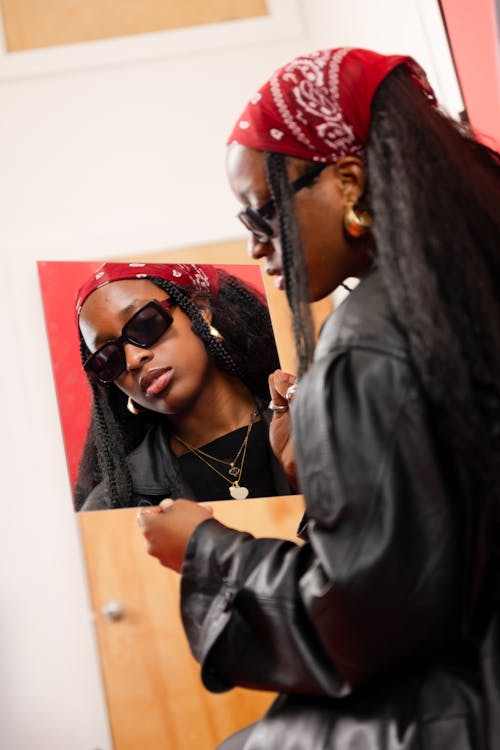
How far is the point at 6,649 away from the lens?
2.69 m

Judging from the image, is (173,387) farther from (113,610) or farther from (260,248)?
(113,610)

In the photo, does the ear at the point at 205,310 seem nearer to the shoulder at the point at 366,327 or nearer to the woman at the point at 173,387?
the woman at the point at 173,387

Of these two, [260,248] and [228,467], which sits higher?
[260,248]

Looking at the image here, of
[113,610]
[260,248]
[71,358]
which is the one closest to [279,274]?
[260,248]

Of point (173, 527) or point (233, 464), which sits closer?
point (173, 527)

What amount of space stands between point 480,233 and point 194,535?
0.48 meters

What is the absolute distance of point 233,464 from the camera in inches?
60.4

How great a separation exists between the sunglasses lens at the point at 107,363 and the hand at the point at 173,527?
0.33m

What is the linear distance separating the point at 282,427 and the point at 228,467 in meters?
0.12

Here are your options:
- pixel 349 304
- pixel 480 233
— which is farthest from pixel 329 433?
pixel 480 233

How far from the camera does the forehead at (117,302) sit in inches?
56.9

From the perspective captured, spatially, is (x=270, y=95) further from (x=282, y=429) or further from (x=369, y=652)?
(x=369, y=652)

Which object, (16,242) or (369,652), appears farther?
(16,242)

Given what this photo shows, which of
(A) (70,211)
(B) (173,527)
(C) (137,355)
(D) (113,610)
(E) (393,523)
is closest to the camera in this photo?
(E) (393,523)
